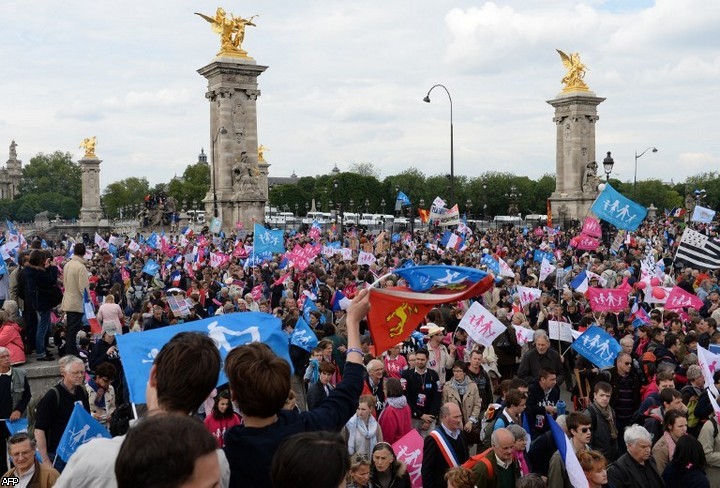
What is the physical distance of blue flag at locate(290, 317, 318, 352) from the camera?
10883mm

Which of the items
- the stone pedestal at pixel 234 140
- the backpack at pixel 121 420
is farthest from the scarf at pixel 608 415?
the stone pedestal at pixel 234 140

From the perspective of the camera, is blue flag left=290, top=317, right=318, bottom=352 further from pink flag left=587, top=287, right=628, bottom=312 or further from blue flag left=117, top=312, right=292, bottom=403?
pink flag left=587, top=287, right=628, bottom=312

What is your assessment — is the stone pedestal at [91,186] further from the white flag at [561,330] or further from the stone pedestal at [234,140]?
the white flag at [561,330]

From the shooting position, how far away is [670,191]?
402 ft

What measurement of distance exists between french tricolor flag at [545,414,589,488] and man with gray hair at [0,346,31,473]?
4754 mm

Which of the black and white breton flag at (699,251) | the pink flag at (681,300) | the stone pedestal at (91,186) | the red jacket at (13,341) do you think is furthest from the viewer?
the stone pedestal at (91,186)

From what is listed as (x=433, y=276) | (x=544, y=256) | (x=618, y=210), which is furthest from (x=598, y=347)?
(x=544, y=256)

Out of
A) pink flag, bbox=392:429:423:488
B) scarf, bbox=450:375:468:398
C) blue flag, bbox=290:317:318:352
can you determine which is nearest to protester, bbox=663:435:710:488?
pink flag, bbox=392:429:423:488

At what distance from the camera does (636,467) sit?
245 inches

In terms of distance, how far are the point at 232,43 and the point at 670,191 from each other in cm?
9058

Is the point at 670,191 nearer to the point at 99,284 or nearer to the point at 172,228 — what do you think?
the point at 172,228

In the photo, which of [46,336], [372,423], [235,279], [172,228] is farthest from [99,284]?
[172,228]

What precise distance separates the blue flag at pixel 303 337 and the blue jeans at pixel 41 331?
125 inches

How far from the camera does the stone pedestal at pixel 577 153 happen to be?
192 ft
